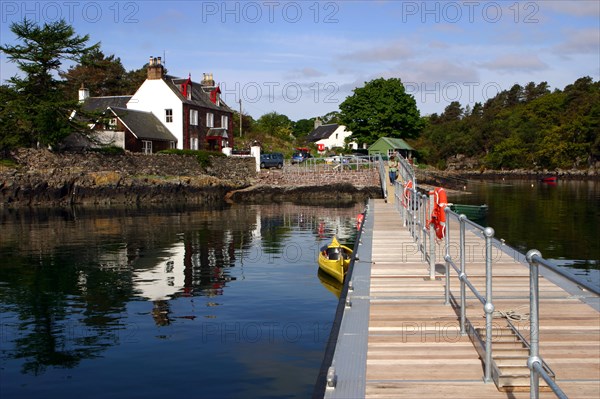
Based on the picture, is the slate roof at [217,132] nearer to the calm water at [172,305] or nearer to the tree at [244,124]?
the tree at [244,124]

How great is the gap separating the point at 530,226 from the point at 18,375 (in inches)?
1322

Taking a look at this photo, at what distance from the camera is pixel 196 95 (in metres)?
77.3

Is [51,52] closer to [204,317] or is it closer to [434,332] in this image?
[204,317]

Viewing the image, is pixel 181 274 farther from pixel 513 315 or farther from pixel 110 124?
pixel 110 124

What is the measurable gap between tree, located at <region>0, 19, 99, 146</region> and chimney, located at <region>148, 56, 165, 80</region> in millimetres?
12550

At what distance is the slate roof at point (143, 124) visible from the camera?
66.1 metres

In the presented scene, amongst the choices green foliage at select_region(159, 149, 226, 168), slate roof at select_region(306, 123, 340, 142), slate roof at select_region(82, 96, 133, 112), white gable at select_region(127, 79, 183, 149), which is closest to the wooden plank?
green foliage at select_region(159, 149, 226, 168)

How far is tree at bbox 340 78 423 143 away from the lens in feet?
306

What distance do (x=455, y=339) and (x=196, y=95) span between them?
71315 millimetres

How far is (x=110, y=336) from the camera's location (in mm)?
14945

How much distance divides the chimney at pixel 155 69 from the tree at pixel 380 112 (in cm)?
3235

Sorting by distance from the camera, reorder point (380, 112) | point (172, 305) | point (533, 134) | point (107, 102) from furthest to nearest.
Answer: point (533, 134)
point (380, 112)
point (107, 102)
point (172, 305)

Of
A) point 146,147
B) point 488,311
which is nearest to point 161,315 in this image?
point 488,311

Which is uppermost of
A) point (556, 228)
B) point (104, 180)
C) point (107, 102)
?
point (107, 102)
